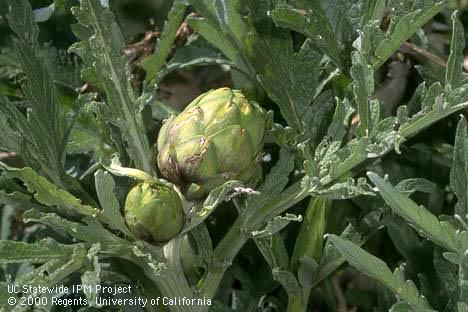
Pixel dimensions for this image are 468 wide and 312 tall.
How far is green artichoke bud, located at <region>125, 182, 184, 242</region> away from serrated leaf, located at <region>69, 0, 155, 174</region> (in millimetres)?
64

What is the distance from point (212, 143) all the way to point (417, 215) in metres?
0.17

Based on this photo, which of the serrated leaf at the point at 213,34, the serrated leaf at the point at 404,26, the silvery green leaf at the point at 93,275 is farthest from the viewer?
the serrated leaf at the point at 213,34

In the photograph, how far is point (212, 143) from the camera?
0.70 meters

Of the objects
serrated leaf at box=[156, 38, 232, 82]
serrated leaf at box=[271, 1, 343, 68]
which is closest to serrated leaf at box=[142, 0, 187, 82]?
serrated leaf at box=[156, 38, 232, 82]

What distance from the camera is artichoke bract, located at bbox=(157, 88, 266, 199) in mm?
696

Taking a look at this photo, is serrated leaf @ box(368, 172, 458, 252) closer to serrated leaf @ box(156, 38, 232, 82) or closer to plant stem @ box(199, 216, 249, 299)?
plant stem @ box(199, 216, 249, 299)

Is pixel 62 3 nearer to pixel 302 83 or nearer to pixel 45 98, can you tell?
pixel 45 98

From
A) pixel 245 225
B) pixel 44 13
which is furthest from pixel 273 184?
Answer: pixel 44 13

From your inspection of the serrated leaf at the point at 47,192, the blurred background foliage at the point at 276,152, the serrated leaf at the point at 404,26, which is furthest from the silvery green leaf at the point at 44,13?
the serrated leaf at the point at 404,26

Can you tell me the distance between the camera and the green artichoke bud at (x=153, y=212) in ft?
2.27

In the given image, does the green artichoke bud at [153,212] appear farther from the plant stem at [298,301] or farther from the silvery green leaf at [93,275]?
the plant stem at [298,301]

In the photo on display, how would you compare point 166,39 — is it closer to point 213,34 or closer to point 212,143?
point 213,34

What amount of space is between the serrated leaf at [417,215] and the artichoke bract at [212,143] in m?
0.12

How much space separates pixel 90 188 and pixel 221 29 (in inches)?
8.1
